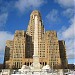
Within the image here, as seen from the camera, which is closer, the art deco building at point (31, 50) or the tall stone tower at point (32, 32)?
the art deco building at point (31, 50)

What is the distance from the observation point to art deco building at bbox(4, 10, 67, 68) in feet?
449

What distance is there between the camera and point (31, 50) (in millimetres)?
149750

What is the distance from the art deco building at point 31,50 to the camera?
13680 centimetres

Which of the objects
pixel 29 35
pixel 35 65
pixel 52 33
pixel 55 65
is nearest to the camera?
pixel 35 65

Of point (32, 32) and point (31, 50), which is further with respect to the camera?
point (32, 32)

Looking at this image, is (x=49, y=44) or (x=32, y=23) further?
(x=32, y=23)

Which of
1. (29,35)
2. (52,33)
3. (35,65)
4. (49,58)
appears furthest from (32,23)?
(35,65)

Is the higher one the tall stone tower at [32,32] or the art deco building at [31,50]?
the tall stone tower at [32,32]

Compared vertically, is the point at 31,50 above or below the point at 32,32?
below

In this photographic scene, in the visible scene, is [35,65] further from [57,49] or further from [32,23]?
[32,23]

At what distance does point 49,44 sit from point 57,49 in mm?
5921

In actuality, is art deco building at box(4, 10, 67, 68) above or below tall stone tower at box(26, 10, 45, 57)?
below

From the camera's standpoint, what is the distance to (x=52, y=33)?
14388cm

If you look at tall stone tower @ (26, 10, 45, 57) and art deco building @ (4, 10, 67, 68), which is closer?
art deco building @ (4, 10, 67, 68)
